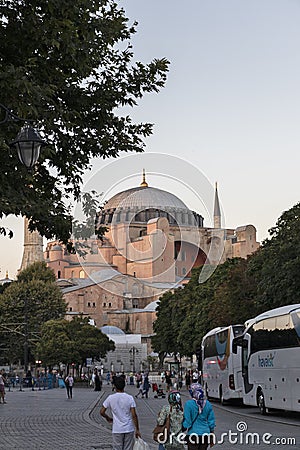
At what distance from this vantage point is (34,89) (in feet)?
43.0

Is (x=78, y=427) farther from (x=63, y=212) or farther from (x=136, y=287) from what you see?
(x=136, y=287)

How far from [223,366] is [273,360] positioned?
29.1 ft

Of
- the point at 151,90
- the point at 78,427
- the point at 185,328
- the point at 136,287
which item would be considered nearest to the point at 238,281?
the point at 185,328

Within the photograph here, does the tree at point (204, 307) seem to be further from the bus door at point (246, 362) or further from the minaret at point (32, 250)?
the minaret at point (32, 250)

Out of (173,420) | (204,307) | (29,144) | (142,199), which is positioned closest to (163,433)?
(173,420)

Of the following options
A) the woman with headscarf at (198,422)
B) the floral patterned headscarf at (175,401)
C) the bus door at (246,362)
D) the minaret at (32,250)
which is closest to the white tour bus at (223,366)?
the bus door at (246,362)

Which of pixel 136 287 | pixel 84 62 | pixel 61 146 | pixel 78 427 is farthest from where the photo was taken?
pixel 136 287

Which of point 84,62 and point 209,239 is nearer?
Result: point 84,62

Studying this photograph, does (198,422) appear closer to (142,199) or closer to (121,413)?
(121,413)

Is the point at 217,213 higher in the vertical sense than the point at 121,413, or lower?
higher

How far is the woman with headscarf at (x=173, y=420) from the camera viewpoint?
10.1 m

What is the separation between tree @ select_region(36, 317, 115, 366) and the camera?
83.7m

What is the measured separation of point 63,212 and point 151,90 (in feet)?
11.0

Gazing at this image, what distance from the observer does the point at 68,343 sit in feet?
276
